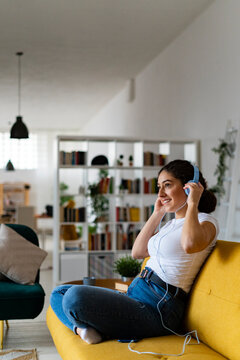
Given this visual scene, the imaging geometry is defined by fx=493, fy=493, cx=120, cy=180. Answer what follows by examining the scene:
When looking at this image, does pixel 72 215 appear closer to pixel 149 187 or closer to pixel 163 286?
pixel 149 187

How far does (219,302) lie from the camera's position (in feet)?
6.94

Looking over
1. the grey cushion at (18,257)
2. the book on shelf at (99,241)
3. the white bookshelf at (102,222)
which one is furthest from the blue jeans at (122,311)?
the book on shelf at (99,241)

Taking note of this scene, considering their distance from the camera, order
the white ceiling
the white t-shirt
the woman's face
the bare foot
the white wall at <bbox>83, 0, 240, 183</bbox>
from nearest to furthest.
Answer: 1. the bare foot
2. the white t-shirt
3. the woman's face
4. the white wall at <bbox>83, 0, 240, 183</bbox>
5. the white ceiling

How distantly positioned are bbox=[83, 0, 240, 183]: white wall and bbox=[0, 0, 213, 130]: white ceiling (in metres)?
0.23

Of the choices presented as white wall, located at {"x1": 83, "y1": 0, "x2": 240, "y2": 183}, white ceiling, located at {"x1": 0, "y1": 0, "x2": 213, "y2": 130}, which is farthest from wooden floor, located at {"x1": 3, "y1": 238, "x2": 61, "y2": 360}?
white ceiling, located at {"x1": 0, "y1": 0, "x2": 213, "y2": 130}

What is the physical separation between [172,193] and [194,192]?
203 mm

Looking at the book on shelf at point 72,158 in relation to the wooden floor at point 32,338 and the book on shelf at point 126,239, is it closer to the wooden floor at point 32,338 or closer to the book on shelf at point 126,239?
the book on shelf at point 126,239

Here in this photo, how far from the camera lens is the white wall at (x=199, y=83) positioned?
4871 millimetres

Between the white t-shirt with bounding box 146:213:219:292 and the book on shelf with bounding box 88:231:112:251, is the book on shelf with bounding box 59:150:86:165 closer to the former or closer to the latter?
the book on shelf with bounding box 88:231:112:251

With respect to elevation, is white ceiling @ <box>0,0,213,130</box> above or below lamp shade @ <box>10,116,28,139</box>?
above

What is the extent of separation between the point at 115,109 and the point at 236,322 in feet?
28.1

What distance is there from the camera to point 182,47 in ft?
20.6

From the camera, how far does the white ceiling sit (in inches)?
217

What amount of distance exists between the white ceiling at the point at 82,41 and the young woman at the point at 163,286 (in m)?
3.55
